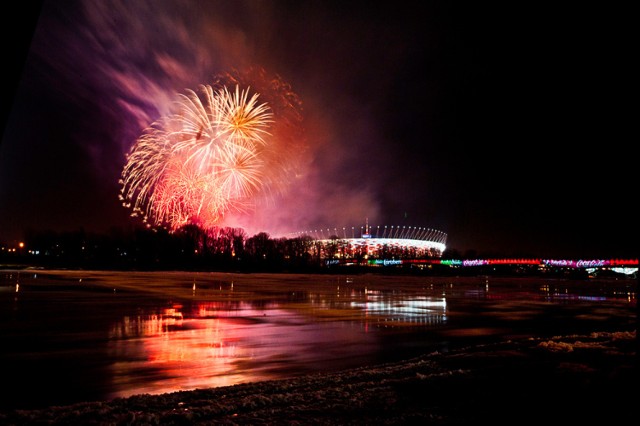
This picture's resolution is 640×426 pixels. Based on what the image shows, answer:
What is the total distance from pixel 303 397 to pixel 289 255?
150m

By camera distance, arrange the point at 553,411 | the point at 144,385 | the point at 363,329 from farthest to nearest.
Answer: the point at 363,329 → the point at 144,385 → the point at 553,411

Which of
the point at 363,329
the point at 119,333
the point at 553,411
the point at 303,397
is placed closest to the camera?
the point at 553,411

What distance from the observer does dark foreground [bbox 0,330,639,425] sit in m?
5.53

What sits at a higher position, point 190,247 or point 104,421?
point 190,247

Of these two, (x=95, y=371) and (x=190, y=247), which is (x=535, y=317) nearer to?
(x=95, y=371)

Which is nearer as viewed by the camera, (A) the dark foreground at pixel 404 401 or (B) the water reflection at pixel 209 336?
(A) the dark foreground at pixel 404 401

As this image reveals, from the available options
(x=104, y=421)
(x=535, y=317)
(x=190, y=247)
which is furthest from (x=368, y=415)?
(x=190, y=247)

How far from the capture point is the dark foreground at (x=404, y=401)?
553 cm

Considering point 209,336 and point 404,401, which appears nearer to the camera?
point 404,401

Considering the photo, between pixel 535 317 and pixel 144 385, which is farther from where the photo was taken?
pixel 535 317

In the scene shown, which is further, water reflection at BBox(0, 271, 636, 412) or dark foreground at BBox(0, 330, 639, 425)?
water reflection at BBox(0, 271, 636, 412)

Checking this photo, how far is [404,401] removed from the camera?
6312 mm

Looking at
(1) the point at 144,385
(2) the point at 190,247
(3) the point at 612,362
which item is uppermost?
(2) the point at 190,247

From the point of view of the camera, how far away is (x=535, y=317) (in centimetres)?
2030
